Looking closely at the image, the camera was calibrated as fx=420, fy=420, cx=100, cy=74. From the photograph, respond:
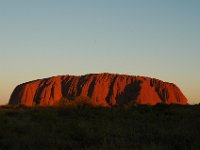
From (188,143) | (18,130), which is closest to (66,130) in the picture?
(18,130)

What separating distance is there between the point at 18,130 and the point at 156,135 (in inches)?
212

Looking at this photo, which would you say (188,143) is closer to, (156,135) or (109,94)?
(156,135)

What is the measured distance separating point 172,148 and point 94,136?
11.0 feet

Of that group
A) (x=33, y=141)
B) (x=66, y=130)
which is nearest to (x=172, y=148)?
(x=33, y=141)

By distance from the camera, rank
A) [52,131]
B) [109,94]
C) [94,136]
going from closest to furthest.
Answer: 1. [94,136]
2. [52,131]
3. [109,94]

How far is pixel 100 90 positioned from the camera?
4240 inches

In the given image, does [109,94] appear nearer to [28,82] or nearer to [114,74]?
[114,74]

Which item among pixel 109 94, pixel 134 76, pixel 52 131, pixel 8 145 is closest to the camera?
pixel 8 145

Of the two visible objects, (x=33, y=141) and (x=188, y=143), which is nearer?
(x=188, y=143)

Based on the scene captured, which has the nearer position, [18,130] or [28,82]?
[18,130]

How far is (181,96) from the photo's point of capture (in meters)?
116

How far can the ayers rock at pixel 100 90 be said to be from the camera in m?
105

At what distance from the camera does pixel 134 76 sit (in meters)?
114

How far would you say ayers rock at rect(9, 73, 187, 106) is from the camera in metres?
105
